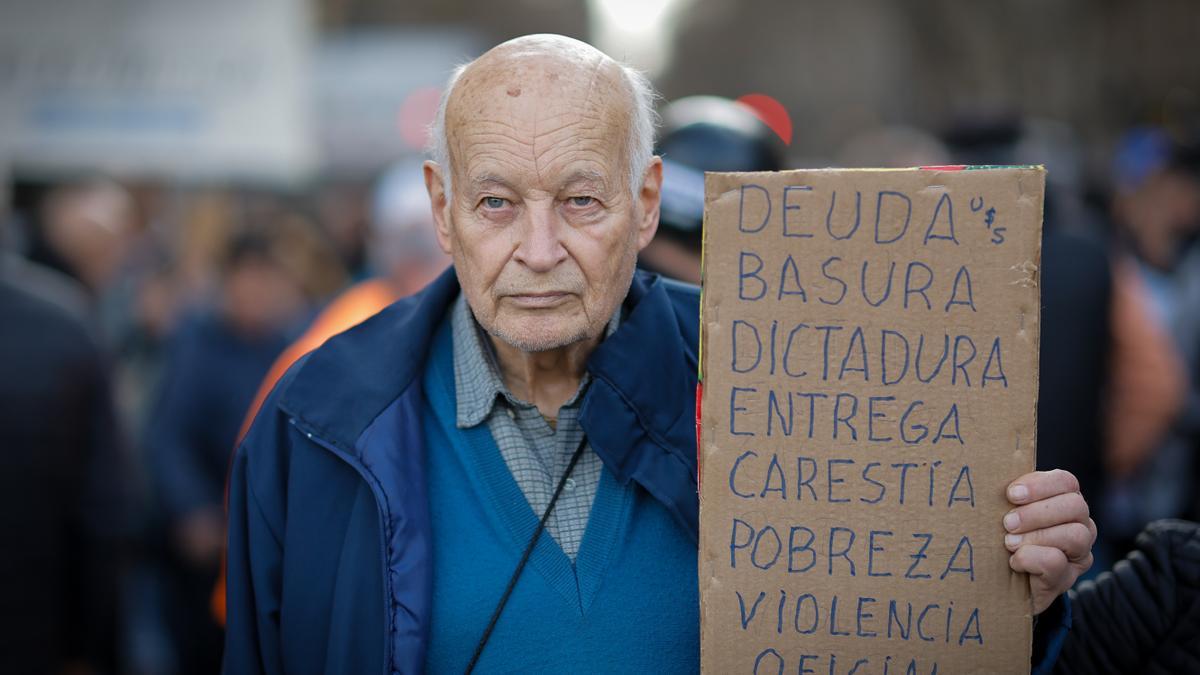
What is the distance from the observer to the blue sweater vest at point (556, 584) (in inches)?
81.3

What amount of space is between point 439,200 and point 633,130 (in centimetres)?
41

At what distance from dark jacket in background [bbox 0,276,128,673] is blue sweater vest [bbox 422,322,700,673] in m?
1.72

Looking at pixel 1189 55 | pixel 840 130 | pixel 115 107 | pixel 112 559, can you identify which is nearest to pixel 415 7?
pixel 840 130

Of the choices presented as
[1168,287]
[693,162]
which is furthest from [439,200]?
[1168,287]

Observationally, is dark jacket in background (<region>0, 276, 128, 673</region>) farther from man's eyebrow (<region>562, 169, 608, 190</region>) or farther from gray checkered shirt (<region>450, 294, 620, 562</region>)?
man's eyebrow (<region>562, 169, 608, 190</region>)

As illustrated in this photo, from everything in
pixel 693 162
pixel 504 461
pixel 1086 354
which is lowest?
pixel 504 461

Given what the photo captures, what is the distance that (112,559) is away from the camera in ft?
12.0

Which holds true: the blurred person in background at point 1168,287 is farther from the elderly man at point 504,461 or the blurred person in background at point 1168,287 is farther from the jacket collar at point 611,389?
the elderly man at point 504,461

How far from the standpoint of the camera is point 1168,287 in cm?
586

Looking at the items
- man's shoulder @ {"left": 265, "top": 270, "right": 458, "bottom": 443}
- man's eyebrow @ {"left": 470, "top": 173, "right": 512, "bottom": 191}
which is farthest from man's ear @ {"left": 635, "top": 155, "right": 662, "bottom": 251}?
man's shoulder @ {"left": 265, "top": 270, "right": 458, "bottom": 443}

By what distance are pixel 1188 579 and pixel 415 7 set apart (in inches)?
1318

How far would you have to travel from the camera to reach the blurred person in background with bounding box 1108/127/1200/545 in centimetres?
480

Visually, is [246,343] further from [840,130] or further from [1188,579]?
[840,130]

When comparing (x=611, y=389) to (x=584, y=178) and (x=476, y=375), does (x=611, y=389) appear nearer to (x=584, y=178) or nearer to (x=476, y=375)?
(x=476, y=375)
